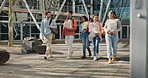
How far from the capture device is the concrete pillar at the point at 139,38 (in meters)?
2.83

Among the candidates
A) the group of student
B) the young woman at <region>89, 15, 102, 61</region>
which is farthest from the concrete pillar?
the young woman at <region>89, 15, 102, 61</region>

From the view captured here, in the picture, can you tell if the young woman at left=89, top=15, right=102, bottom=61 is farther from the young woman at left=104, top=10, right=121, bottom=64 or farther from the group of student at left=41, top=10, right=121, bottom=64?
the young woman at left=104, top=10, right=121, bottom=64

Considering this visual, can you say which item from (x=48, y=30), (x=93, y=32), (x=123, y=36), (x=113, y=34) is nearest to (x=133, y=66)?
(x=113, y=34)

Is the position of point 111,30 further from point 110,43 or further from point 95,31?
point 95,31

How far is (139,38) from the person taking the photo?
287 centimetres

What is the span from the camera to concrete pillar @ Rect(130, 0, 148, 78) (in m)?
2.83

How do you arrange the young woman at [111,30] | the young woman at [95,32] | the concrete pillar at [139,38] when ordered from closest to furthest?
1. the concrete pillar at [139,38]
2. the young woman at [111,30]
3. the young woman at [95,32]

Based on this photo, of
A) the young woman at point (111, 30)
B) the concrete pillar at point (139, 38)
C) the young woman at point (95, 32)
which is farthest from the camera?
the young woman at point (95, 32)

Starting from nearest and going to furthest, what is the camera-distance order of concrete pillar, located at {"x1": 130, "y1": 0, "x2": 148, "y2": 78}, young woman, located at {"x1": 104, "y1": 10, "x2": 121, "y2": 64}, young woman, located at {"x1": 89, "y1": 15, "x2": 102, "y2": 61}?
concrete pillar, located at {"x1": 130, "y1": 0, "x2": 148, "y2": 78}
young woman, located at {"x1": 104, "y1": 10, "x2": 121, "y2": 64}
young woman, located at {"x1": 89, "y1": 15, "x2": 102, "y2": 61}

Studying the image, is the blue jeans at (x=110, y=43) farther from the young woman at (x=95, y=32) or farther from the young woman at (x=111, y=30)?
the young woman at (x=95, y=32)

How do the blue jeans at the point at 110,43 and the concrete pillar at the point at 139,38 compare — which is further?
the blue jeans at the point at 110,43

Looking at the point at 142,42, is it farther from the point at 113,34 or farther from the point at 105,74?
the point at 113,34

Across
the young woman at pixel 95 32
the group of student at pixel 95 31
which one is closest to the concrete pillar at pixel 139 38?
the group of student at pixel 95 31

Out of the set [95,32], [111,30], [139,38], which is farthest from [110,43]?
[139,38]
